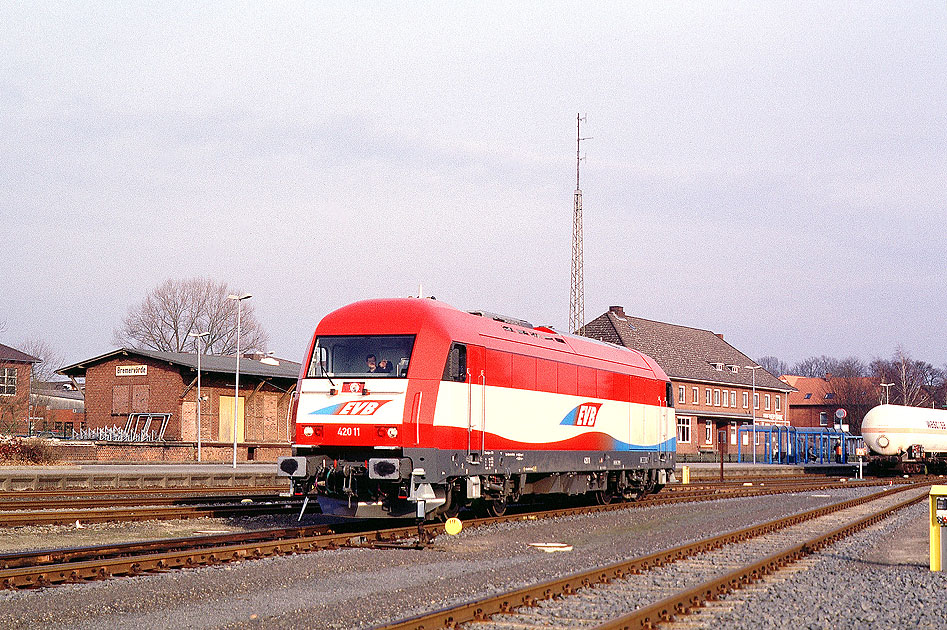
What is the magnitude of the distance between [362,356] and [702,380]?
58.8 meters

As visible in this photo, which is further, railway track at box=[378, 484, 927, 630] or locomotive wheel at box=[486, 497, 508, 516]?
locomotive wheel at box=[486, 497, 508, 516]

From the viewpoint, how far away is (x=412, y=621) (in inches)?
313

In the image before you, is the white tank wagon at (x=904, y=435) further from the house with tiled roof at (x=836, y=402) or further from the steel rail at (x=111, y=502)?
the house with tiled roof at (x=836, y=402)

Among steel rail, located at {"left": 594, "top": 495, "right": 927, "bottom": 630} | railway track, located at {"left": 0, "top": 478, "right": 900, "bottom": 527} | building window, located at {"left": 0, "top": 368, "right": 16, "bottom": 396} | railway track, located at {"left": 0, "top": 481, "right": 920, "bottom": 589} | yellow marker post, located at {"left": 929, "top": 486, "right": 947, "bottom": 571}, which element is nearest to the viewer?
steel rail, located at {"left": 594, "top": 495, "right": 927, "bottom": 630}

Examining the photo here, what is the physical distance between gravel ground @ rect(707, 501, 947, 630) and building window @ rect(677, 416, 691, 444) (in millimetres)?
54357

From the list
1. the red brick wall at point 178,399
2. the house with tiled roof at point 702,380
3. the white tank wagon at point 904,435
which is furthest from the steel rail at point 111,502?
the house with tiled roof at point 702,380

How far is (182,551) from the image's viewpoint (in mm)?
12664

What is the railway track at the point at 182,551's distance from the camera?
10516 mm

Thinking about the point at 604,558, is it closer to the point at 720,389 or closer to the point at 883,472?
the point at 883,472

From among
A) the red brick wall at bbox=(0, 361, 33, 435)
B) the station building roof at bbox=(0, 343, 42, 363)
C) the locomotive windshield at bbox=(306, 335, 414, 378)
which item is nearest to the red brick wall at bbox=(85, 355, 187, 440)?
the red brick wall at bbox=(0, 361, 33, 435)

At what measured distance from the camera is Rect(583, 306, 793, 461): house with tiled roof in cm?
6962

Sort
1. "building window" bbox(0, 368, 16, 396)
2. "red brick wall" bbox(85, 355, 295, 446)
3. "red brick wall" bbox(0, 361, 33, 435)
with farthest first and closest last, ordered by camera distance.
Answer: "building window" bbox(0, 368, 16, 396), "red brick wall" bbox(85, 355, 295, 446), "red brick wall" bbox(0, 361, 33, 435)

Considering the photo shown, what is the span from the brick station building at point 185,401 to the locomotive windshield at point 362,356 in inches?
1286

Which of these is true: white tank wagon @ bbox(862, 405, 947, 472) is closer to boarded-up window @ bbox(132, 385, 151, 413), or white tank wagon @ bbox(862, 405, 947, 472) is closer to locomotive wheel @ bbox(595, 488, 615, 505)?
locomotive wheel @ bbox(595, 488, 615, 505)
